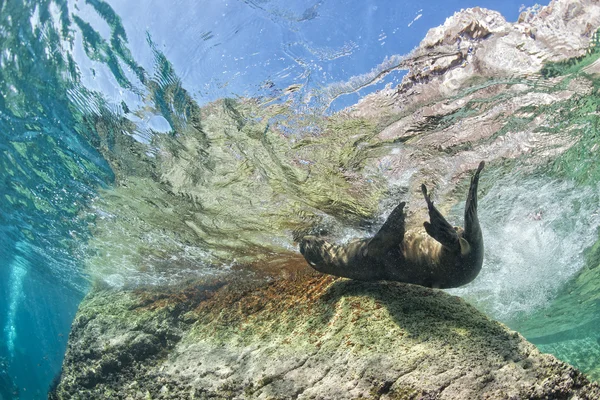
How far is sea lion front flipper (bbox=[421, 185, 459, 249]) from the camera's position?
14.3 ft

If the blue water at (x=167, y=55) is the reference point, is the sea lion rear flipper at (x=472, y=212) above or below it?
below

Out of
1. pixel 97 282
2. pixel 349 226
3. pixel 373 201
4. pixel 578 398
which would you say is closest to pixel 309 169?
pixel 373 201

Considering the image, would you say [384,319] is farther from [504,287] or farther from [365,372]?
[504,287]

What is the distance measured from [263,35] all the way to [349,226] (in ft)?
20.7

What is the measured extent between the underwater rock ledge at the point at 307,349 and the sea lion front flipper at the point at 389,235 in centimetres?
81

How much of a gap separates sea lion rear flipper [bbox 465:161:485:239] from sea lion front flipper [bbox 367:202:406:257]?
2.97 ft

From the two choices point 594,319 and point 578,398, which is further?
point 594,319

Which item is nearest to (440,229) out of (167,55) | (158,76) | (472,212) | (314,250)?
(472,212)

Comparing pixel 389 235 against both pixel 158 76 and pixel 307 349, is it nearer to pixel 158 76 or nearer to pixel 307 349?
pixel 307 349

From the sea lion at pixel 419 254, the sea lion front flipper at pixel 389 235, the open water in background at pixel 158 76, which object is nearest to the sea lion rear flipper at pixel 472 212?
the sea lion at pixel 419 254

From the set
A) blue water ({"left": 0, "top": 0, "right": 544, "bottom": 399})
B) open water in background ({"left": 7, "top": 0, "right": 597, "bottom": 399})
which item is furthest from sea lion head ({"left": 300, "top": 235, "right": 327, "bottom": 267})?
blue water ({"left": 0, "top": 0, "right": 544, "bottom": 399})

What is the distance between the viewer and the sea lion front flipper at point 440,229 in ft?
14.3

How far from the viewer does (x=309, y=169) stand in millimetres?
8070

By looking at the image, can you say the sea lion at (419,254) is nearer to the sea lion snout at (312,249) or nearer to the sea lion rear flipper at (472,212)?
the sea lion rear flipper at (472,212)
